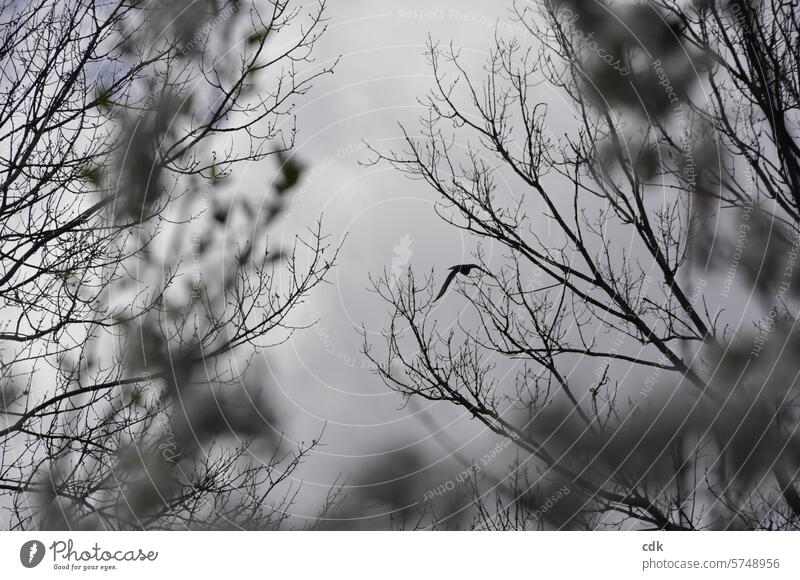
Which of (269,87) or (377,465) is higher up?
(269,87)

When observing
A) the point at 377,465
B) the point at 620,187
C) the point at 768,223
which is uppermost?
the point at 620,187

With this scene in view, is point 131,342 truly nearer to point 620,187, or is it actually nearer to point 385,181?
point 385,181

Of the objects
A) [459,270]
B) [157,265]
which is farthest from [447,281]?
[157,265]

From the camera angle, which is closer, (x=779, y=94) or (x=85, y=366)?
(x=85, y=366)

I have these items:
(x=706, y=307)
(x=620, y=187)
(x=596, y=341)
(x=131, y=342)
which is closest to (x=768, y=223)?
(x=706, y=307)

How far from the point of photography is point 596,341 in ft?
4.98

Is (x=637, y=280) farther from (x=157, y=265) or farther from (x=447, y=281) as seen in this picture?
(x=157, y=265)

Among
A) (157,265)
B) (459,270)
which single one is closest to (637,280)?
(459,270)

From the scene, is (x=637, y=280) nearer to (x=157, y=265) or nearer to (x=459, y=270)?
(x=459, y=270)

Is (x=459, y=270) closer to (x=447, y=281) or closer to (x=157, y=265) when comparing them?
(x=447, y=281)
